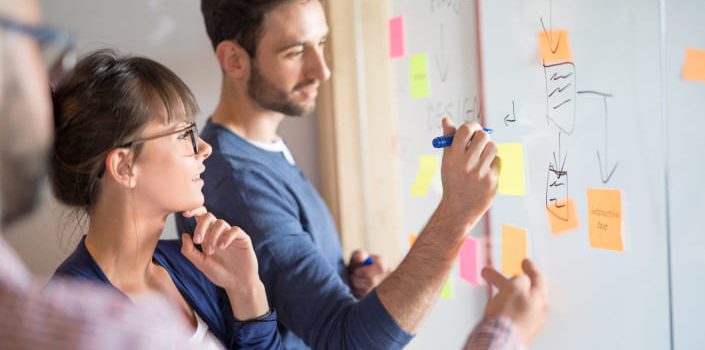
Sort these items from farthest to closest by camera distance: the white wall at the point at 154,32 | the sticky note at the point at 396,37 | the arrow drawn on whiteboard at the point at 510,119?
the white wall at the point at 154,32, the sticky note at the point at 396,37, the arrow drawn on whiteboard at the point at 510,119

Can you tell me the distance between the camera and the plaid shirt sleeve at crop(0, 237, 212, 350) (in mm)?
516

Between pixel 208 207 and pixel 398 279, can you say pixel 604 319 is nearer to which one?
pixel 398 279

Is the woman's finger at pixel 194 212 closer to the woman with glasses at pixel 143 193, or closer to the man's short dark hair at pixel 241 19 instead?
the woman with glasses at pixel 143 193

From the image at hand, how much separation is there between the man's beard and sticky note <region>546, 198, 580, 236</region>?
56 cm

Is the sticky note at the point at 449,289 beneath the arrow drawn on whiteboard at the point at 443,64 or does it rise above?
beneath

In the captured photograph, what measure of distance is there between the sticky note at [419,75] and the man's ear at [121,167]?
694 millimetres

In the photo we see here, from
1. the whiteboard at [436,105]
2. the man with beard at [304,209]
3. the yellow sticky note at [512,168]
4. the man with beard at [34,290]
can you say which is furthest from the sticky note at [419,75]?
the man with beard at [34,290]

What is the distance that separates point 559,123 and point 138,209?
2.32ft

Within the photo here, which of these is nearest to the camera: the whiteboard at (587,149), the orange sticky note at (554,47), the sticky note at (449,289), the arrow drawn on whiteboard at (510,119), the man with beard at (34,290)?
the man with beard at (34,290)

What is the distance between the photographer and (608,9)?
944 millimetres

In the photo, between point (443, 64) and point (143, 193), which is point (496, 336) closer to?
point (143, 193)

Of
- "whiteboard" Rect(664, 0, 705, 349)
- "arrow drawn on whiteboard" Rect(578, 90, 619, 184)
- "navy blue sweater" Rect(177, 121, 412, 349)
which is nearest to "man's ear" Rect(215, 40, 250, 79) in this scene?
"navy blue sweater" Rect(177, 121, 412, 349)

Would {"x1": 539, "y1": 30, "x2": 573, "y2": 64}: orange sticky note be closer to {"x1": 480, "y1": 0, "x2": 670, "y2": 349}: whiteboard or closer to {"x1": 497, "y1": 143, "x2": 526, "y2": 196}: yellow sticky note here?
{"x1": 480, "y1": 0, "x2": 670, "y2": 349}: whiteboard

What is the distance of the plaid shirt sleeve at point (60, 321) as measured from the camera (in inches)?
20.3
